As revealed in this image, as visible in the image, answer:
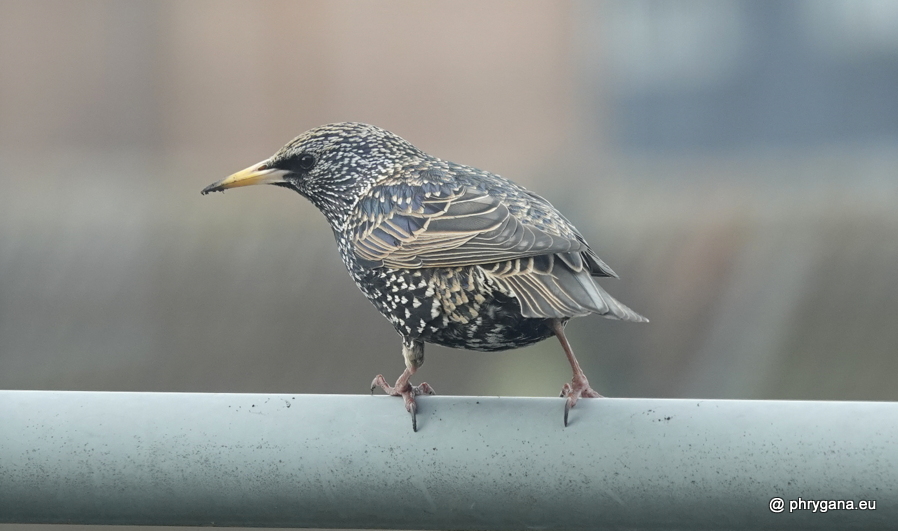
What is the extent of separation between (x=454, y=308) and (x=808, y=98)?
7.05m

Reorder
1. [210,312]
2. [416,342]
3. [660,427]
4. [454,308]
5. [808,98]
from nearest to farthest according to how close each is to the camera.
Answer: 1. [660,427]
2. [454,308]
3. [416,342]
4. [210,312]
5. [808,98]

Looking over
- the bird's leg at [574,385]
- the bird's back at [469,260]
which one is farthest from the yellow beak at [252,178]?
the bird's leg at [574,385]

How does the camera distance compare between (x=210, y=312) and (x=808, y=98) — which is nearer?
(x=210, y=312)

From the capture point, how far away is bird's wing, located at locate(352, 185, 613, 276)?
2285 mm

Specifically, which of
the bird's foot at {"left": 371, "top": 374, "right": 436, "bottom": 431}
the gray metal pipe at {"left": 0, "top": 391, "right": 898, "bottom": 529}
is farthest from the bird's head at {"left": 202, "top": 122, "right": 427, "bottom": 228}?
the gray metal pipe at {"left": 0, "top": 391, "right": 898, "bottom": 529}

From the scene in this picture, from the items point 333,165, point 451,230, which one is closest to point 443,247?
point 451,230

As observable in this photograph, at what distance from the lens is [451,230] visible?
2441 millimetres

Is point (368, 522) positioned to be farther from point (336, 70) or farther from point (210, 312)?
point (336, 70)

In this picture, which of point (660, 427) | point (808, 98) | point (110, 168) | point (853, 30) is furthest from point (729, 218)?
point (660, 427)

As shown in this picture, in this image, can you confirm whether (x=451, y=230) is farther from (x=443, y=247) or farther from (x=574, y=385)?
(x=574, y=385)

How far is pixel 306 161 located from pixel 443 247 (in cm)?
70

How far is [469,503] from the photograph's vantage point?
5.51 feet

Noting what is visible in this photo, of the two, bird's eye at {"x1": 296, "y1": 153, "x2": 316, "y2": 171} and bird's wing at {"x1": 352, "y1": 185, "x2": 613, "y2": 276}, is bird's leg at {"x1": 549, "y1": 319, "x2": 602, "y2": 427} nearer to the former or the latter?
bird's wing at {"x1": 352, "y1": 185, "x2": 613, "y2": 276}

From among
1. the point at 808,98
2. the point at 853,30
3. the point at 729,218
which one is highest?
the point at 853,30
